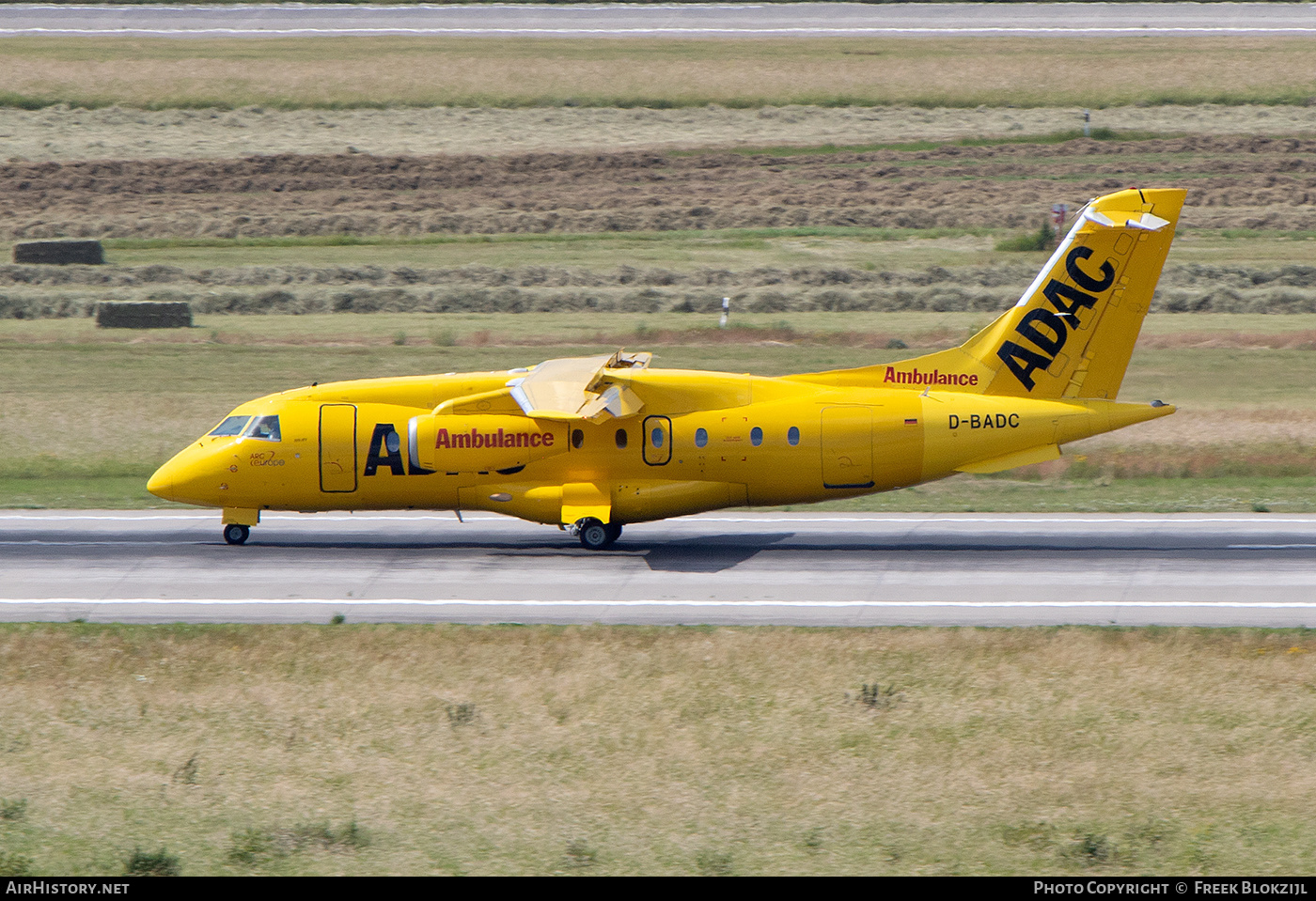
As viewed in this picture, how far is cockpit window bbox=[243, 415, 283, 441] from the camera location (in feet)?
100

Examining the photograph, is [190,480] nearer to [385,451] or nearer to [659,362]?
[385,451]

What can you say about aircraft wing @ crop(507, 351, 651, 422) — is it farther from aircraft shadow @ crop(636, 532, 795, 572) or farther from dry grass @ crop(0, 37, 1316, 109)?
dry grass @ crop(0, 37, 1316, 109)

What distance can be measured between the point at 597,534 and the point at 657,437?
2.49m

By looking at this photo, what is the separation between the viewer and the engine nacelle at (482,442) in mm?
29844

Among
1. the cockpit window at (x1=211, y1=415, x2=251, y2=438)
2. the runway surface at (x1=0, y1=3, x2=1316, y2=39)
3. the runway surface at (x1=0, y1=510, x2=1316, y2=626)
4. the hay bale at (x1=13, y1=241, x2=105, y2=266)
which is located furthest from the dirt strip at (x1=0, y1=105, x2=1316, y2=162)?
the cockpit window at (x1=211, y1=415, x2=251, y2=438)

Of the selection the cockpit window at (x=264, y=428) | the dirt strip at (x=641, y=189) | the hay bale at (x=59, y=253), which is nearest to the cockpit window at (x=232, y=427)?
the cockpit window at (x=264, y=428)

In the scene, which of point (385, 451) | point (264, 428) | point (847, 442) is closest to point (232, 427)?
point (264, 428)

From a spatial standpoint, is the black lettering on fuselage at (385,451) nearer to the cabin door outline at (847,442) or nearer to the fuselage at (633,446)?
the fuselage at (633,446)

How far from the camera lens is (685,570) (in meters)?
29.0

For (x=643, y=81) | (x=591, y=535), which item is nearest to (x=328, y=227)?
(x=643, y=81)

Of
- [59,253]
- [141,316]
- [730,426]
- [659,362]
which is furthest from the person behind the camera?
[59,253]

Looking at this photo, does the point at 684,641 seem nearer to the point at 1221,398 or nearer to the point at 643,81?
the point at 1221,398
